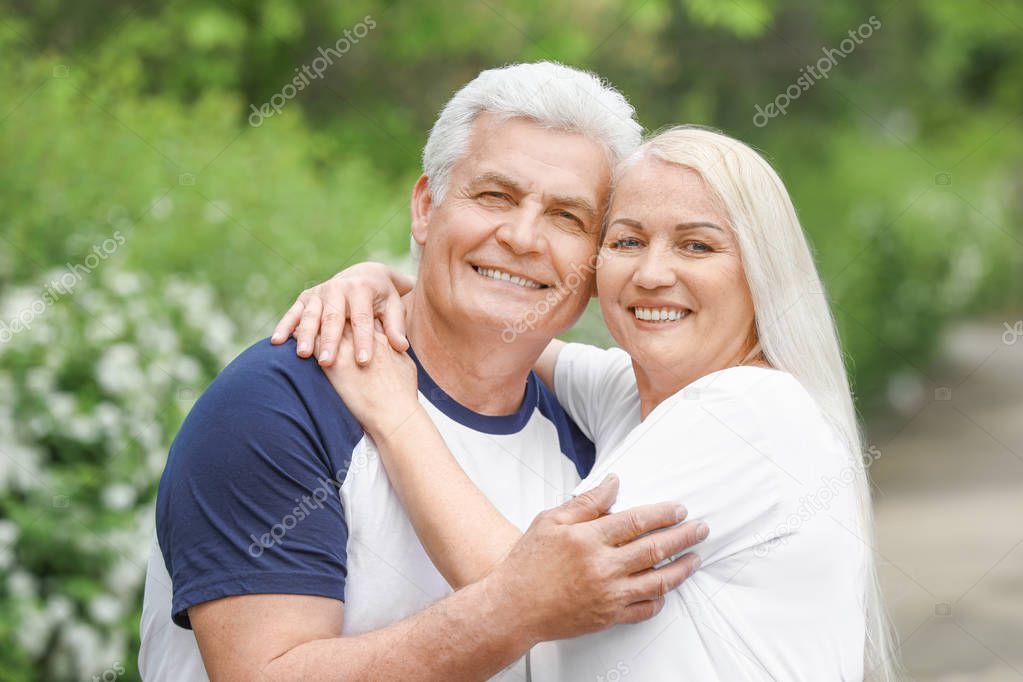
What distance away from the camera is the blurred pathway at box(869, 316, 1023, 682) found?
20.4 feet

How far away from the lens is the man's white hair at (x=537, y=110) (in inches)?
103

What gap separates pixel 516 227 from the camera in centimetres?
259

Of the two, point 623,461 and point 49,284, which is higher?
point 49,284

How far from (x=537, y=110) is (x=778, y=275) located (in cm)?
64

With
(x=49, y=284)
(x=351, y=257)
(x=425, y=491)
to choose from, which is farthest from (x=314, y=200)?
(x=425, y=491)

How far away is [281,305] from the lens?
16.4ft

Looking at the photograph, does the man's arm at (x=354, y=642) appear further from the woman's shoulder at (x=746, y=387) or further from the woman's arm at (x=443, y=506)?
the woman's shoulder at (x=746, y=387)

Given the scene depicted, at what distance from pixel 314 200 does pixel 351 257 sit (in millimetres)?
723

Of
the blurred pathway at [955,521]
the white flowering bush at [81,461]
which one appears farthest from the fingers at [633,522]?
the blurred pathway at [955,521]

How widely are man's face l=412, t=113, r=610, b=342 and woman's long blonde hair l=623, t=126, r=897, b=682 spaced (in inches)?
8.4

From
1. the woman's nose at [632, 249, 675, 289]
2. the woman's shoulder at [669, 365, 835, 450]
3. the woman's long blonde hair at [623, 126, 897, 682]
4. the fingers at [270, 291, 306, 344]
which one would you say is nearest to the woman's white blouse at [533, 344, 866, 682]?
the woman's shoulder at [669, 365, 835, 450]

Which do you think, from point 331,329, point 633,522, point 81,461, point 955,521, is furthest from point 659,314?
point 955,521

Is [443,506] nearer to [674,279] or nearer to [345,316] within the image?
[345,316]

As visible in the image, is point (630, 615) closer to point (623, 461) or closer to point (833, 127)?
point (623, 461)
